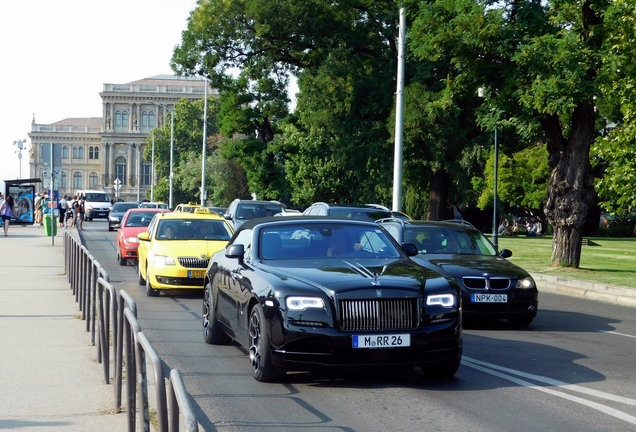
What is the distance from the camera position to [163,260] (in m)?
17.9

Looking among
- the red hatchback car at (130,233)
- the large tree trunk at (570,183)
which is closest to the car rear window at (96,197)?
the red hatchback car at (130,233)

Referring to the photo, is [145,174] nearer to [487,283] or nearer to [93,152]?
[93,152]

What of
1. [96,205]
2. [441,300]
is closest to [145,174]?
[96,205]

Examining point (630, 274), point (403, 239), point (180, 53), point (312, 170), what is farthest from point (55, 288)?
point (312, 170)

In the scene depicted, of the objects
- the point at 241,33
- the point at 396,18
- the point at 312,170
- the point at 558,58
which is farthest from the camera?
the point at 312,170

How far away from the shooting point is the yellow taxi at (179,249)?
17875 millimetres

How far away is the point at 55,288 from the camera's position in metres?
18.5

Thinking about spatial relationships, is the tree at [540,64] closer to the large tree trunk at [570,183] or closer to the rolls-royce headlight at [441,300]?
the large tree trunk at [570,183]

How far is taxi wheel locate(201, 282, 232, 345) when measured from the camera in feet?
37.4

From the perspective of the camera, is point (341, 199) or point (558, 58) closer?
point (558, 58)

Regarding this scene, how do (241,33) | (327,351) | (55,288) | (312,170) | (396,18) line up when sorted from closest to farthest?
(327,351) < (55,288) < (396,18) < (241,33) < (312,170)

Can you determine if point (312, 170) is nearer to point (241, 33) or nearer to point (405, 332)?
point (241, 33)

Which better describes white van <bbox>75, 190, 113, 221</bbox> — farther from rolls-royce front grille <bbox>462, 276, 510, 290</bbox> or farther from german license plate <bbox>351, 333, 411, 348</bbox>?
Result: german license plate <bbox>351, 333, 411, 348</bbox>

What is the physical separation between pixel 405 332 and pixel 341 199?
69.2 meters
